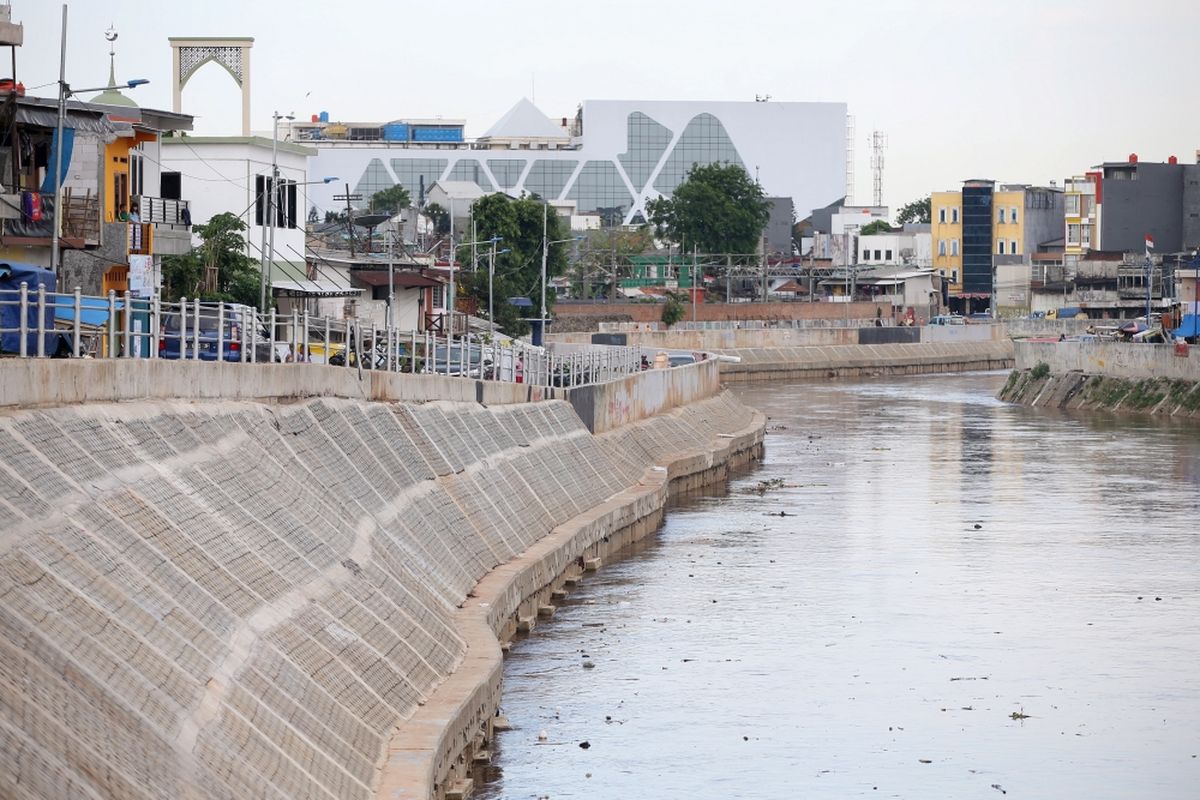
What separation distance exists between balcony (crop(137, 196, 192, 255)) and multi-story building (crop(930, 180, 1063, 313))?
122 meters

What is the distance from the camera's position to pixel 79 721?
14.1m

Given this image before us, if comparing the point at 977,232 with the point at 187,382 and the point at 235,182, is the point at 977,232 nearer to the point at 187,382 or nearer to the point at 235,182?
the point at 235,182

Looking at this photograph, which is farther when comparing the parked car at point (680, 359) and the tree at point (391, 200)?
the tree at point (391, 200)

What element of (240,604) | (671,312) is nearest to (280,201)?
(240,604)

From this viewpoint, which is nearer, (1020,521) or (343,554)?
(343,554)

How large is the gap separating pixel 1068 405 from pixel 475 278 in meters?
29.0

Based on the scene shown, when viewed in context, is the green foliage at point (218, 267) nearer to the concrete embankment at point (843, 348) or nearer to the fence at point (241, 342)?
the fence at point (241, 342)

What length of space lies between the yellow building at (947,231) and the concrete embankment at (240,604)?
5501 inches

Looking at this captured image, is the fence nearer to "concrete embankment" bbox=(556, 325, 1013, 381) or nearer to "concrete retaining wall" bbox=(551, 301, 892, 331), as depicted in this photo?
"concrete embankment" bbox=(556, 325, 1013, 381)

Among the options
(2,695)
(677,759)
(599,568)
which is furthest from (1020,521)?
(2,695)

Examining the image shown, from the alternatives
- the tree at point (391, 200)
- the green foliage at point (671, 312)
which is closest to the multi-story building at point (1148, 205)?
the green foliage at point (671, 312)

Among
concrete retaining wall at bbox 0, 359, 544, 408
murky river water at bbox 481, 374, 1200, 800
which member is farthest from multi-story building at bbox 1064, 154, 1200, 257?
concrete retaining wall at bbox 0, 359, 544, 408

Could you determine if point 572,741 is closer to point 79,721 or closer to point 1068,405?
point 79,721

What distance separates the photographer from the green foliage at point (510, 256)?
91500 mm
